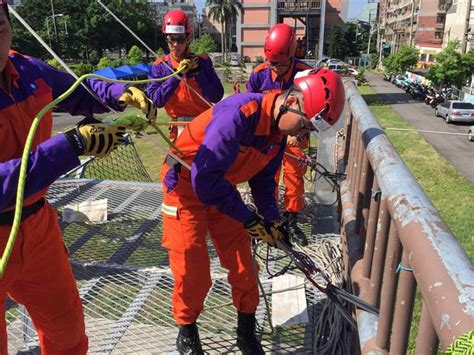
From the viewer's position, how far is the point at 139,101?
95.6 inches

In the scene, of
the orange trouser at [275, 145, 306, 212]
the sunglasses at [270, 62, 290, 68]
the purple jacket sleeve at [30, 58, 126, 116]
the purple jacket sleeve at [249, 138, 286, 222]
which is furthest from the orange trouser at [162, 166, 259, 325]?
the sunglasses at [270, 62, 290, 68]

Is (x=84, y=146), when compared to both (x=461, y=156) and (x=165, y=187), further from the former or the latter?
(x=461, y=156)

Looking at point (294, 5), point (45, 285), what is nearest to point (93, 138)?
point (45, 285)

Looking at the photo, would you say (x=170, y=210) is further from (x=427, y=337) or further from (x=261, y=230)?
(x=427, y=337)

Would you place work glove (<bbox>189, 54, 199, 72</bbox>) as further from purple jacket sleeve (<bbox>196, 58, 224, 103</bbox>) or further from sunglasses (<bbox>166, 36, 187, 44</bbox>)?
sunglasses (<bbox>166, 36, 187, 44</bbox>)

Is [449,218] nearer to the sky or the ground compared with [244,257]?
nearer to the ground

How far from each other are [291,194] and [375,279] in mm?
2836

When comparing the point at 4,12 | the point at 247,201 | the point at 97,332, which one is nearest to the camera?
the point at 4,12

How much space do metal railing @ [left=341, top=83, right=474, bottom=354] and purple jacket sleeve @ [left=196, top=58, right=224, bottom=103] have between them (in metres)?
2.56

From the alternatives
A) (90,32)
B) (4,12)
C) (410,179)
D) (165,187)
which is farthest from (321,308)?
(90,32)

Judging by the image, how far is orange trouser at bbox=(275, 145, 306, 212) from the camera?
15.8 ft

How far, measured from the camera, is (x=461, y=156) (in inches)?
560

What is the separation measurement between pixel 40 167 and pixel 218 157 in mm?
870

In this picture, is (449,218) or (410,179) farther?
(449,218)
